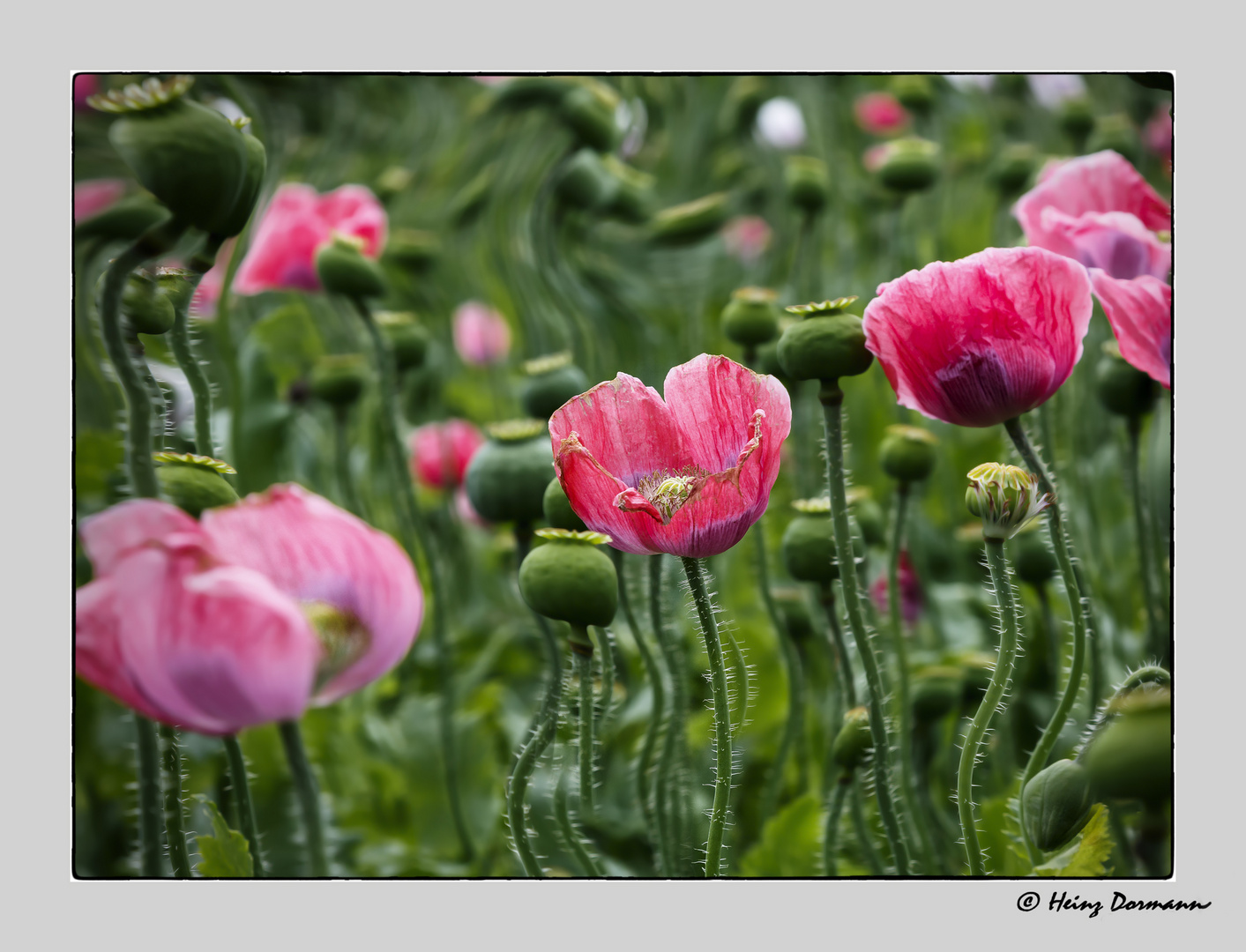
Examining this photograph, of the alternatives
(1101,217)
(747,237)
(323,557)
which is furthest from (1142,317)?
(747,237)

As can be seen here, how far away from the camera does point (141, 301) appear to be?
629 millimetres

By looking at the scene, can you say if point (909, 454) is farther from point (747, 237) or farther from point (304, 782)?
point (747, 237)

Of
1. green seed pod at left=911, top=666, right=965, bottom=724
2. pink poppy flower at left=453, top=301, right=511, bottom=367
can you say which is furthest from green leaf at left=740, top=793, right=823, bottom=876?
pink poppy flower at left=453, top=301, right=511, bottom=367

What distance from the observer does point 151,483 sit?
588 mm

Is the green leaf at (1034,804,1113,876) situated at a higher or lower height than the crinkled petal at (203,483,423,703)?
lower

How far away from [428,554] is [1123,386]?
55cm

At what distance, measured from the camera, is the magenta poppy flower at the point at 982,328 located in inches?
21.8

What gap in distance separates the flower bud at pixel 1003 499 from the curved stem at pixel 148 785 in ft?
1.57

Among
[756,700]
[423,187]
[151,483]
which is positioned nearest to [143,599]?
[151,483]

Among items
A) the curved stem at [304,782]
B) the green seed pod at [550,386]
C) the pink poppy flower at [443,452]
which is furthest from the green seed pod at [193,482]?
the pink poppy flower at [443,452]

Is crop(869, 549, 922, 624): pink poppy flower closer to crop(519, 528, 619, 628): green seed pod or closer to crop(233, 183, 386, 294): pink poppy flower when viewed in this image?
crop(519, 528, 619, 628): green seed pod

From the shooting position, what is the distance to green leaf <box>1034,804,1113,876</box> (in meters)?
0.65

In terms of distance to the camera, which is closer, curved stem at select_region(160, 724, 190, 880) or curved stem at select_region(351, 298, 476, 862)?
curved stem at select_region(160, 724, 190, 880)

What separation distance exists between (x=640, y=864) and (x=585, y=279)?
614 millimetres
